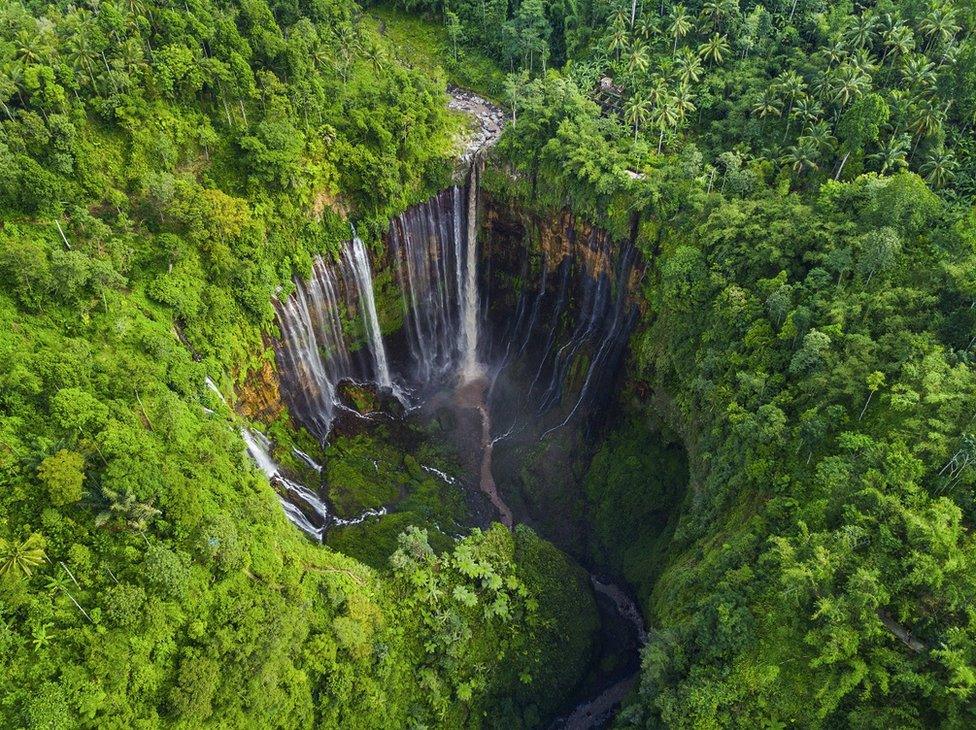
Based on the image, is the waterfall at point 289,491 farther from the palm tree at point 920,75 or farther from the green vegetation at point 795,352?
the palm tree at point 920,75

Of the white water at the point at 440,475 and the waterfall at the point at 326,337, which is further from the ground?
the waterfall at the point at 326,337

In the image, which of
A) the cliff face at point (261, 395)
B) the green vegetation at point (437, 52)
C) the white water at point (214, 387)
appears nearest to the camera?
the white water at point (214, 387)

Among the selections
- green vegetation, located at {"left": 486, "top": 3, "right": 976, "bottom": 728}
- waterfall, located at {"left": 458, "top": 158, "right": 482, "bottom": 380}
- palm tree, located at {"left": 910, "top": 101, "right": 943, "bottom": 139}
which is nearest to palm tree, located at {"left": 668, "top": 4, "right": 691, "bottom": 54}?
green vegetation, located at {"left": 486, "top": 3, "right": 976, "bottom": 728}

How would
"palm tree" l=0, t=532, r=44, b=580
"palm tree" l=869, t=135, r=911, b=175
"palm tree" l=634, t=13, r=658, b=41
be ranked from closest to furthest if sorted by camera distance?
1. "palm tree" l=0, t=532, r=44, b=580
2. "palm tree" l=869, t=135, r=911, b=175
3. "palm tree" l=634, t=13, r=658, b=41

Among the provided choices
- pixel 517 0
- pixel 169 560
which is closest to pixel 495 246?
pixel 517 0

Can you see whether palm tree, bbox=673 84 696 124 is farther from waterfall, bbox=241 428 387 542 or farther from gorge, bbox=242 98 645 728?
waterfall, bbox=241 428 387 542

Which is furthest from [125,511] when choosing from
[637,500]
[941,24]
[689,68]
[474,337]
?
[941,24]

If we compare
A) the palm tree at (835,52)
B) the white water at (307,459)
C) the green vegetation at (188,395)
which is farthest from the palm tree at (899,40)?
the white water at (307,459)
